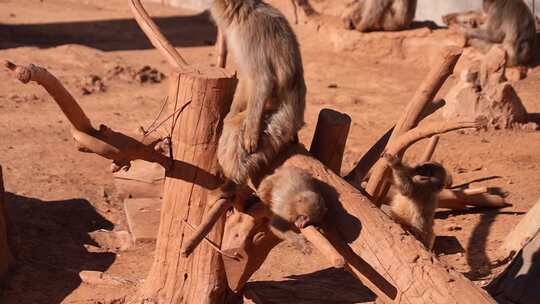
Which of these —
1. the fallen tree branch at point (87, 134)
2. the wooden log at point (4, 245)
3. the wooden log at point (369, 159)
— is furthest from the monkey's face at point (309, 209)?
the wooden log at point (4, 245)

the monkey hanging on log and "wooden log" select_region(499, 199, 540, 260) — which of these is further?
"wooden log" select_region(499, 199, 540, 260)

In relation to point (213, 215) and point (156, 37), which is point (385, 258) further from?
point (156, 37)

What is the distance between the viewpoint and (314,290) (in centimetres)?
666

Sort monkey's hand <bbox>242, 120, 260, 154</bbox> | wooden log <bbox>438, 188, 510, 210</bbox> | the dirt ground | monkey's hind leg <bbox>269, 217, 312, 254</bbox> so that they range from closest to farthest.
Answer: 1. monkey's hind leg <bbox>269, 217, 312, 254</bbox>
2. monkey's hand <bbox>242, 120, 260, 154</bbox>
3. the dirt ground
4. wooden log <bbox>438, 188, 510, 210</bbox>

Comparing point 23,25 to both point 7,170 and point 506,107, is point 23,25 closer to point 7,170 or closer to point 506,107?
point 7,170

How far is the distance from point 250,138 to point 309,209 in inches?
29.3

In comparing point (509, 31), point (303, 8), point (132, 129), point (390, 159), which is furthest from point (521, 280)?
point (303, 8)

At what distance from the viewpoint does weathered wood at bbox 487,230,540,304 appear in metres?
5.64

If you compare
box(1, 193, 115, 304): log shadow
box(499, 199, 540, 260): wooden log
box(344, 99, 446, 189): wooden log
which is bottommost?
box(1, 193, 115, 304): log shadow

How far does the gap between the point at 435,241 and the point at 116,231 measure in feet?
9.31

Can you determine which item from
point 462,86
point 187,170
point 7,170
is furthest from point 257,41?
point 462,86

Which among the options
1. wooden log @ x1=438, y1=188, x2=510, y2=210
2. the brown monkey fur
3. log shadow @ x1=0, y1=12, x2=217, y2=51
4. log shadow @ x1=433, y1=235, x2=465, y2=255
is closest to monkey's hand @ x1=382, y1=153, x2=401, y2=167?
the brown monkey fur

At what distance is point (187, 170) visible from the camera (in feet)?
17.8

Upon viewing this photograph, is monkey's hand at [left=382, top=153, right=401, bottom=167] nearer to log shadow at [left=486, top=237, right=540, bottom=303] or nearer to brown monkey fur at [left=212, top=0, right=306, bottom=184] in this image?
brown monkey fur at [left=212, top=0, right=306, bottom=184]
